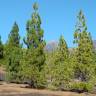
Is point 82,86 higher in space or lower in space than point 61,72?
lower

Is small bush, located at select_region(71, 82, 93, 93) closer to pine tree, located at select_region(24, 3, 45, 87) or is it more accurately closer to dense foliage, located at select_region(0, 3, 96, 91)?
dense foliage, located at select_region(0, 3, 96, 91)

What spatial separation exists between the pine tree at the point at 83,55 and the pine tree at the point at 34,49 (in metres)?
8.00

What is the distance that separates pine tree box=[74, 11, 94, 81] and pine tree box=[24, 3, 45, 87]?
26.2 feet

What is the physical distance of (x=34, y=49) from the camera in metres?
76.1

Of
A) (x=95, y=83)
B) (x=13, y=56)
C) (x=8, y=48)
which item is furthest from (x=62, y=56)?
(x=8, y=48)

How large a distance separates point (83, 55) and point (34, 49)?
11.0 metres

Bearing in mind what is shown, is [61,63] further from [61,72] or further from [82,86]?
[82,86]

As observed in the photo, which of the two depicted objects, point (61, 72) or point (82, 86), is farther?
point (61, 72)

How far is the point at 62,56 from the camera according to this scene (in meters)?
80.4

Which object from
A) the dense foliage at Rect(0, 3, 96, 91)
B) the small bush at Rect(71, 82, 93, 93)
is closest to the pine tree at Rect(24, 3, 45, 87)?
the dense foliage at Rect(0, 3, 96, 91)

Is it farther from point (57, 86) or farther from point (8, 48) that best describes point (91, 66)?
point (8, 48)

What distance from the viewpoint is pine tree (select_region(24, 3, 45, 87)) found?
7475 cm

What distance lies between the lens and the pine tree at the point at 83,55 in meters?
72.0

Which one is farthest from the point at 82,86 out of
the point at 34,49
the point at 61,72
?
the point at 34,49
